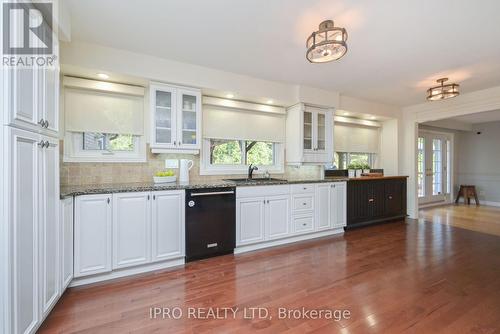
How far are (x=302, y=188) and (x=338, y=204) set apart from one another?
863 mm

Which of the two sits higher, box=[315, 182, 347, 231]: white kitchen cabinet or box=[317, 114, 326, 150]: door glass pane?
box=[317, 114, 326, 150]: door glass pane

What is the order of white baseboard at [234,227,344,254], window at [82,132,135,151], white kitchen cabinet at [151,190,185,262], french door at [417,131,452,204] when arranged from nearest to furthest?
white kitchen cabinet at [151,190,185,262] < window at [82,132,135,151] < white baseboard at [234,227,344,254] < french door at [417,131,452,204]

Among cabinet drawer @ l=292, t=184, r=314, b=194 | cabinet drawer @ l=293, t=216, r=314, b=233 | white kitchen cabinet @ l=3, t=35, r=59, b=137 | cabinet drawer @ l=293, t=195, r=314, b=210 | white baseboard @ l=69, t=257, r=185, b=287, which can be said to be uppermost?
white kitchen cabinet @ l=3, t=35, r=59, b=137

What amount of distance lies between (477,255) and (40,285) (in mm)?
4510

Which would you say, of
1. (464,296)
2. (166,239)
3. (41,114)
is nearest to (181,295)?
(166,239)

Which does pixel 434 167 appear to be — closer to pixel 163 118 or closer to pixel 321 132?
pixel 321 132

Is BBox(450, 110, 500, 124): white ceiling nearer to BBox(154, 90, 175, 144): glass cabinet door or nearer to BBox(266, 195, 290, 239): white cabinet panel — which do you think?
BBox(266, 195, 290, 239): white cabinet panel

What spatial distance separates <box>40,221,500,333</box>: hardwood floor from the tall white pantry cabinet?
347 mm

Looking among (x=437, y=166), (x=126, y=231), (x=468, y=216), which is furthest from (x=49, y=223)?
(x=437, y=166)

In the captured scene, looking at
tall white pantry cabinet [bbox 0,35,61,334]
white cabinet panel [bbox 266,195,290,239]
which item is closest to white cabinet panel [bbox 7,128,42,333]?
tall white pantry cabinet [bbox 0,35,61,334]

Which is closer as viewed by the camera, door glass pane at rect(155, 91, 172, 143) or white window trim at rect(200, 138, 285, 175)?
door glass pane at rect(155, 91, 172, 143)

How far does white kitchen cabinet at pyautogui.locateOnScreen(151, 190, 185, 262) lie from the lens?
255 centimetres

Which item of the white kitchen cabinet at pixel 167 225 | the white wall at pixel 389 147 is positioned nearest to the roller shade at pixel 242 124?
the white kitchen cabinet at pixel 167 225

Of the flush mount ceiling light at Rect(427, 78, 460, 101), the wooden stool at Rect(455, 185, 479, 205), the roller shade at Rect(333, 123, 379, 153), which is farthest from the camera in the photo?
the wooden stool at Rect(455, 185, 479, 205)
